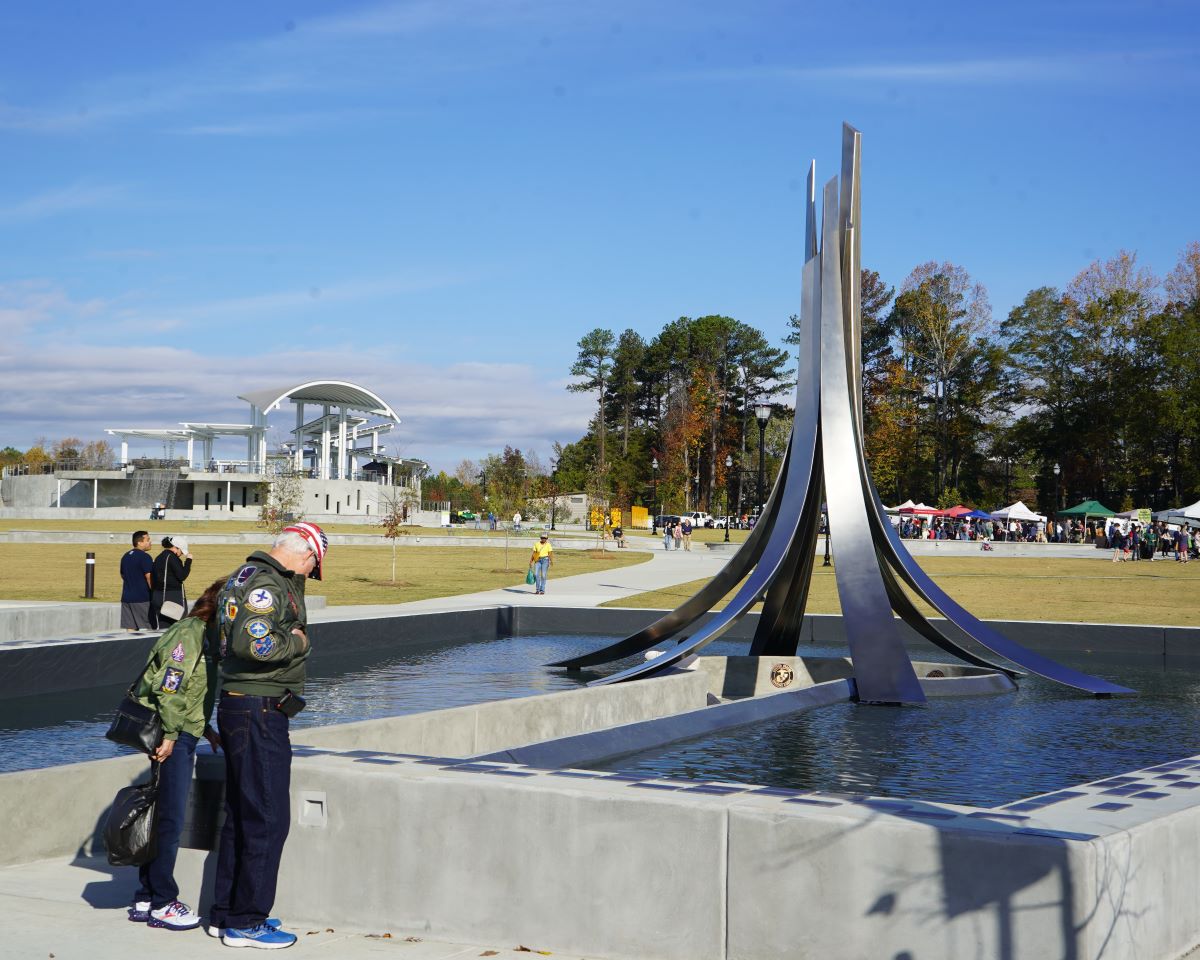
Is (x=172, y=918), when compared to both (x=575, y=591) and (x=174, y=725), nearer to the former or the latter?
(x=174, y=725)

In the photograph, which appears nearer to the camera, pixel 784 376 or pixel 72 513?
pixel 72 513

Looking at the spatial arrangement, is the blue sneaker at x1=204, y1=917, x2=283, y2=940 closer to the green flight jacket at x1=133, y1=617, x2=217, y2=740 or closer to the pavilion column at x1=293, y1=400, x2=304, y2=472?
the green flight jacket at x1=133, y1=617, x2=217, y2=740

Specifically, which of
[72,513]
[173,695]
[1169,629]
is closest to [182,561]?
[173,695]

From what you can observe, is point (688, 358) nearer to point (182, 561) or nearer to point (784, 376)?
point (784, 376)

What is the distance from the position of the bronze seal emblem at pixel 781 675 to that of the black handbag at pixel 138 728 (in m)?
9.01

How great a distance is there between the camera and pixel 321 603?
18.8 m

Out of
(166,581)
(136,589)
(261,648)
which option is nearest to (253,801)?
(261,648)

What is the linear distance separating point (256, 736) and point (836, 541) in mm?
8179

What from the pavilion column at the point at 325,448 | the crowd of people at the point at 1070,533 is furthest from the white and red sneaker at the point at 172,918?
the pavilion column at the point at 325,448

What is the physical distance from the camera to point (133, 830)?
4.62m

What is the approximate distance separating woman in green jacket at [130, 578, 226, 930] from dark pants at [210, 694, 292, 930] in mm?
250

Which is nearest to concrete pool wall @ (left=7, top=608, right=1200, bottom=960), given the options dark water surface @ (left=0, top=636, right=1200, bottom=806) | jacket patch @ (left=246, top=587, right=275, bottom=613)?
jacket patch @ (left=246, top=587, right=275, bottom=613)

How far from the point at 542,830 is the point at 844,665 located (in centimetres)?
921

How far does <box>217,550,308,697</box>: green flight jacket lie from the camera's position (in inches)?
173
